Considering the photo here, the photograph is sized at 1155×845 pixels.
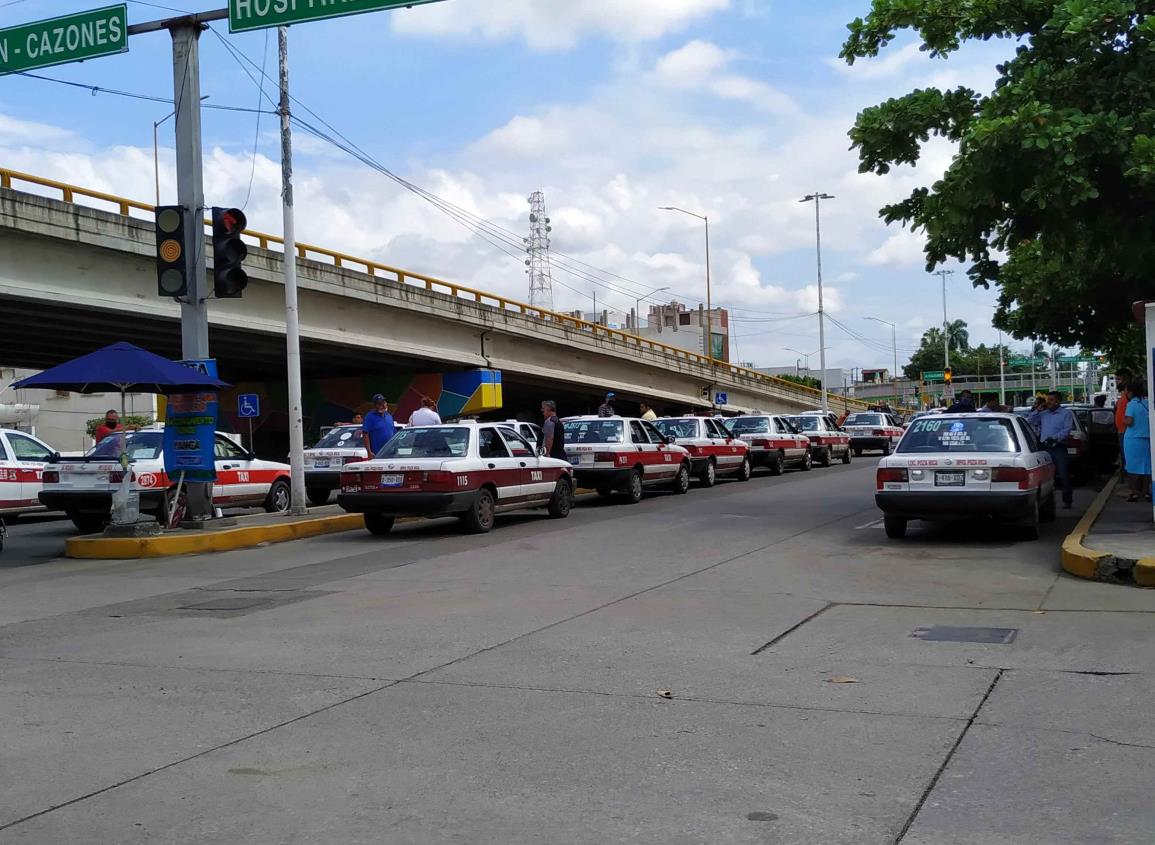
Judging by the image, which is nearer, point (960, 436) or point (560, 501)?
point (960, 436)

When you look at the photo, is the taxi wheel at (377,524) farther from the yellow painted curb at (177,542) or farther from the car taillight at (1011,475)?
the car taillight at (1011,475)

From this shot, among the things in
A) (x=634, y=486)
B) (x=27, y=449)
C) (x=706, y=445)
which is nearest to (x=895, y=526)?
(x=634, y=486)

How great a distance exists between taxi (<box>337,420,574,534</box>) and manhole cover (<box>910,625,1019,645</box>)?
8.36 meters

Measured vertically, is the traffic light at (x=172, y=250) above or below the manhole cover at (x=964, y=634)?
above

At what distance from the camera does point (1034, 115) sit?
14.1 meters

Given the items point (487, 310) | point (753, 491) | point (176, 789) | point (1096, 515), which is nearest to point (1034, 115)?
point (1096, 515)

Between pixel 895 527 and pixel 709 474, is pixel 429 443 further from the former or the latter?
pixel 709 474

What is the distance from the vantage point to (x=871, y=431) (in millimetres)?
41062

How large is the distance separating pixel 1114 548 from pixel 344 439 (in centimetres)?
1513

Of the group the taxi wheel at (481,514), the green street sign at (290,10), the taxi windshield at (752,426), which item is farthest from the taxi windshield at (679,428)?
the green street sign at (290,10)

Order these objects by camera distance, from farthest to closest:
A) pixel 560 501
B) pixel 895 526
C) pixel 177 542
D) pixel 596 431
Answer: pixel 596 431 → pixel 560 501 → pixel 177 542 → pixel 895 526

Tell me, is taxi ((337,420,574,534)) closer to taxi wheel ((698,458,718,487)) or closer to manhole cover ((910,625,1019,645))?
manhole cover ((910,625,1019,645))

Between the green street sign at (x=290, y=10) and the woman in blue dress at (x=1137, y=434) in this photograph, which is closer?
the green street sign at (x=290, y=10)

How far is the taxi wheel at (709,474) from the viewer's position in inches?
1022
